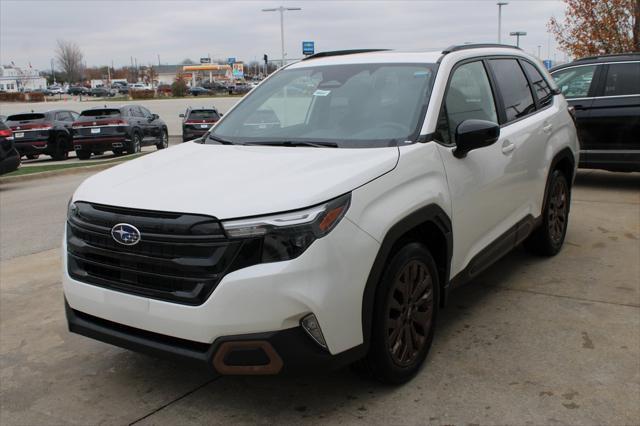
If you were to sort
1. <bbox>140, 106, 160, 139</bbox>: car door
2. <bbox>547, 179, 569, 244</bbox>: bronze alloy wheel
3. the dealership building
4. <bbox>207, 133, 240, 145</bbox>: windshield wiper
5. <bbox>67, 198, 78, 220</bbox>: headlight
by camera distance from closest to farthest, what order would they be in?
<bbox>67, 198, 78, 220</bbox>: headlight < <bbox>207, 133, 240, 145</bbox>: windshield wiper < <bbox>547, 179, 569, 244</bbox>: bronze alloy wheel < <bbox>140, 106, 160, 139</bbox>: car door < the dealership building

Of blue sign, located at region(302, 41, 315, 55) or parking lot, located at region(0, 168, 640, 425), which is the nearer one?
parking lot, located at region(0, 168, 640, 425)

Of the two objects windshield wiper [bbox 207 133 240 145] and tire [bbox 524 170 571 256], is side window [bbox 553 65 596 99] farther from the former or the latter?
windshield wiper [bbox 207 133 240 145]

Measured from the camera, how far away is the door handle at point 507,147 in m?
4.49

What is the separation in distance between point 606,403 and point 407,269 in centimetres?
123

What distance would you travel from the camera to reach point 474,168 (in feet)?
13.3

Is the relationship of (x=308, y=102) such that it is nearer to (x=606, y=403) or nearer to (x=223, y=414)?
(x=223, y=414)

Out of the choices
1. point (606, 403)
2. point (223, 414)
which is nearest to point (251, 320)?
point (223, 414)

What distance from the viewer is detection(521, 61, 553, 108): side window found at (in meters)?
5.48

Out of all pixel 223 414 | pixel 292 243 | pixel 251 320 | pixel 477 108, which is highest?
pixel 477 108

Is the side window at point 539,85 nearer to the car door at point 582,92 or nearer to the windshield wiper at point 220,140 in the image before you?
the windshield wiper at point 220,140

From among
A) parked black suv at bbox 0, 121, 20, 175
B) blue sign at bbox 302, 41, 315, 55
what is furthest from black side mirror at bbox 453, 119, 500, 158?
blue sign at bbox 302, 41, 315, 55

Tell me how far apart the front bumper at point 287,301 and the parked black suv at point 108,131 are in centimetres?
1771

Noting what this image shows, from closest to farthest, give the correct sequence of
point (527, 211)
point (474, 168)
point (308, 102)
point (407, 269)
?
point (407, 269) → point (474, 168) → point (308, 102) → point (527, 211)

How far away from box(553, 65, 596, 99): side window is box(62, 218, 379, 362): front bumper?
Answer: 7.79 meters
